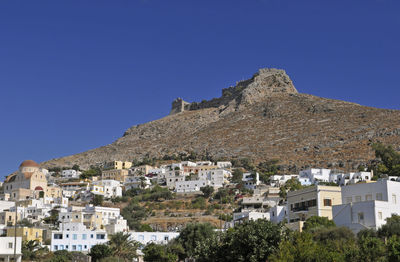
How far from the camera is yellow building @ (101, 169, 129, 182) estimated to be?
11862 centimetres

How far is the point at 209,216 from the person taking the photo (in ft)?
280

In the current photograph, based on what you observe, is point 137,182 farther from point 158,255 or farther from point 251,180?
point 158,255

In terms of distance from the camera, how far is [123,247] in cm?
5888

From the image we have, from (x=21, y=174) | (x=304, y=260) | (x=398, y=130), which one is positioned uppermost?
(x=398, y=130)

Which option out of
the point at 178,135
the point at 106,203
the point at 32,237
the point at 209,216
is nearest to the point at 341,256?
the point at 32,237

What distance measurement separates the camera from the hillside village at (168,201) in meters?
52.2

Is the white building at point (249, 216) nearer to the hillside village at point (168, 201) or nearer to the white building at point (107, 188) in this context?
the hillside village at point (168, 201)

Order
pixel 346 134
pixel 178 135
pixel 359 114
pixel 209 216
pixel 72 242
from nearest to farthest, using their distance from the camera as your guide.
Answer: pixel 72 242 < pixel 209 216 < pixel 346 134 < pixel 359 114 < pixel 178 135

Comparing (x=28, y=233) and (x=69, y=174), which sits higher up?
(x=69, y=174)

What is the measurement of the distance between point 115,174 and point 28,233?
5533cm

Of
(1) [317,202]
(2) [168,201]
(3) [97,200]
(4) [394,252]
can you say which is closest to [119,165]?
(3) [97,200]

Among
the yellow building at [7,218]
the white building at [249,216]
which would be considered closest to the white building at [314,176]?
the white building at [249,216]

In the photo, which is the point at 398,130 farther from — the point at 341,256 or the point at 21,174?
the point at 341,256

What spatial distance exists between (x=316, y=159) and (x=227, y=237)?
247 feet
